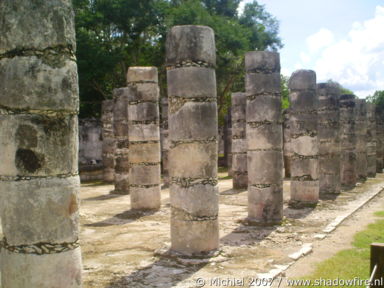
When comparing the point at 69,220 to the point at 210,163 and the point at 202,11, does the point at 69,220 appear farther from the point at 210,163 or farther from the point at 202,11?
the point at 202,11

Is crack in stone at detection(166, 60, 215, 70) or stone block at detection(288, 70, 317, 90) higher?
stone block at detection(288, 70, 317, 90)

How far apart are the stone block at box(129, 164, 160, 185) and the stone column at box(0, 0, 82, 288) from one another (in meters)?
7.76

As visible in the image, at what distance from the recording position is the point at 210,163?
7.62 meters

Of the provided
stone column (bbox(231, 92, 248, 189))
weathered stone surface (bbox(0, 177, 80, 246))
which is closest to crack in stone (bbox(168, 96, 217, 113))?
weathered stone surface (bbox(0, 177, 80, 246))

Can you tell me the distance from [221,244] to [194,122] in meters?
2.51

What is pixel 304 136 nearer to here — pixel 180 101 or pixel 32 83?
pixel 180 101

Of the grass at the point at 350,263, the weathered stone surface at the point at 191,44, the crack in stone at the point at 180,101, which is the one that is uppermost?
the weathered stone surface at the point at 191,44

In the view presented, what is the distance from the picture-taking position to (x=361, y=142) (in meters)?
18.8

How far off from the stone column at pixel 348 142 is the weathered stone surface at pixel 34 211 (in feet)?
45.7

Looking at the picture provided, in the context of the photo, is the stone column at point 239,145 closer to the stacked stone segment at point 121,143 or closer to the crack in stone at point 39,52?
the stacked stone segment at point 121,143

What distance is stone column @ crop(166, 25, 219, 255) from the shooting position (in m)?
7.49

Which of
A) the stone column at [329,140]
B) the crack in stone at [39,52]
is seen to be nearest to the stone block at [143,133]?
the stone column at [329,140]

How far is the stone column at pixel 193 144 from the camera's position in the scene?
24.6ft

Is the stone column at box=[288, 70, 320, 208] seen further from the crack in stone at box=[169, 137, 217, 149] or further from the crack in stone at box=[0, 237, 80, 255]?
the crack in stone at box=[0, 237, 80, 255]
